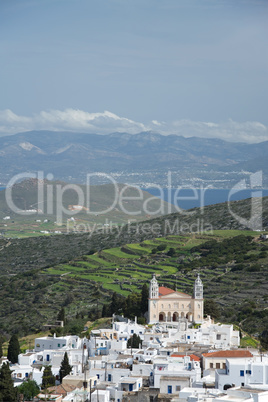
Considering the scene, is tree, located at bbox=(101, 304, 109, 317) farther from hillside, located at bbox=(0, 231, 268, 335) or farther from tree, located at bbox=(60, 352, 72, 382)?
tree, located at bbox=(60, 352, 72, 382)

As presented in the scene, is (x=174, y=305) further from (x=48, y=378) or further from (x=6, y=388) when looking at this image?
(x=6, y=388)

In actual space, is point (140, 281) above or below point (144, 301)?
above

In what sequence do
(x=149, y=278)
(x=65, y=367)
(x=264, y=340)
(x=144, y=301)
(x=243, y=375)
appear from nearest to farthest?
(x=243, y=375) < (x=65, y=367) < (x=264, y=340) < (x=144, y=301) < (x=149, y=278)

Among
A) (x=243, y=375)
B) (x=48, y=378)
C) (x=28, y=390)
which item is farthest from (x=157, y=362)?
(x=28, y=390)

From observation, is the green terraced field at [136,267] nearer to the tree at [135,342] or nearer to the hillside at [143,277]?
the hillside at [143,277]

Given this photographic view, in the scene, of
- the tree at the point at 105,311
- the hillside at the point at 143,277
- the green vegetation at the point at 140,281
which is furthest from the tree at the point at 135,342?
the tree at the point at 105,311
